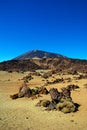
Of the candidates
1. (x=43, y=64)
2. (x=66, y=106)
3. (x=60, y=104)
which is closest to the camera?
(x=66, y=106)

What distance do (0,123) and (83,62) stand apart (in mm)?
72657

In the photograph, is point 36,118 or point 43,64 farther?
point 43,64

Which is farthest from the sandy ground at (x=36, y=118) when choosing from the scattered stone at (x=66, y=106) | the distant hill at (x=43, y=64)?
the distant hill at (x=43, y=64)

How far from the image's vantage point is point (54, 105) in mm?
21250

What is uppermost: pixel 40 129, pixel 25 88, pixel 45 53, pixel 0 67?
pixel 45 53

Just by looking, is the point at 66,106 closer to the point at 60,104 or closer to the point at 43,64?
the point at 60,104

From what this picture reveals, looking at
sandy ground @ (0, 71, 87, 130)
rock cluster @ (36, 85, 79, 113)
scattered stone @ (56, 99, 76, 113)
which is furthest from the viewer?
rock cluster @ (36, 85, 79, 113)

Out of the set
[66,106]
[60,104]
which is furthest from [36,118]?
[66,106]

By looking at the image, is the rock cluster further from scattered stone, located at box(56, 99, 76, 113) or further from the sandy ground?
the sandy ground

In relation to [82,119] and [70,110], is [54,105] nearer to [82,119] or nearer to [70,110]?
[70,110]

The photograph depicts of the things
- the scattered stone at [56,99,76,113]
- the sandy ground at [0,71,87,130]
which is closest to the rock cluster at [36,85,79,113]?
the scattered stone at [56,99,76,113]

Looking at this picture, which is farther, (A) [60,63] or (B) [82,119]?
(A) [60,63]

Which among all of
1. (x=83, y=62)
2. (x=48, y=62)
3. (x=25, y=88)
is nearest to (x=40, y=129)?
(x=25, y=88)

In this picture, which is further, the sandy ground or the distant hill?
the distant hill
